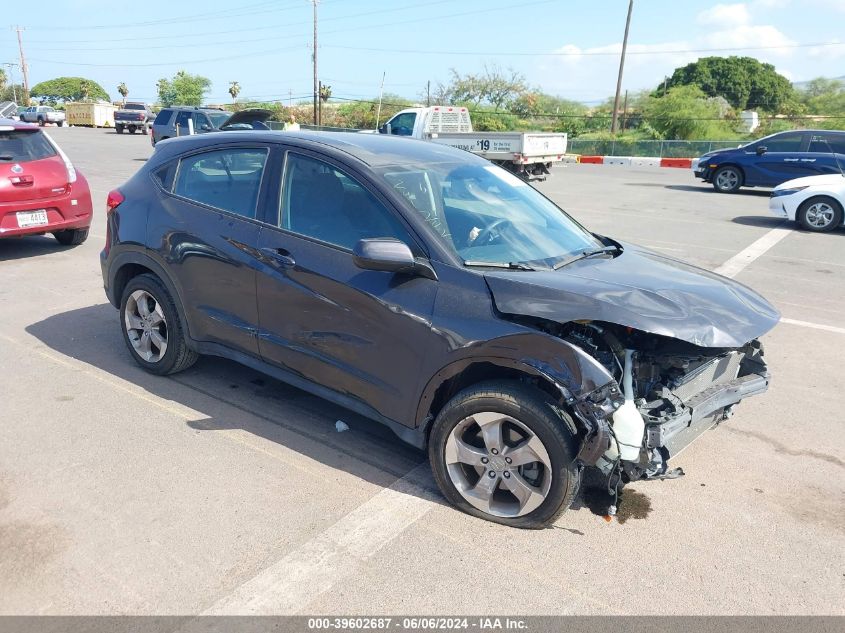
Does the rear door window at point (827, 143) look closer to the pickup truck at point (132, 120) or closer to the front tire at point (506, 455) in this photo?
the front tire at point (506, 455)

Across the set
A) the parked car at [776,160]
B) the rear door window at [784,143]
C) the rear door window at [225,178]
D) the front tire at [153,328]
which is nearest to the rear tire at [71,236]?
the front tire at [153,328]

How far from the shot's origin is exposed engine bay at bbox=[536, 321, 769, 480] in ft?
10.4

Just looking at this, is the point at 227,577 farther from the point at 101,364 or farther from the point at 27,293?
the point at 27,293

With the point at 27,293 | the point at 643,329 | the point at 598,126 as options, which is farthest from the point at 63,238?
the point at 598,126

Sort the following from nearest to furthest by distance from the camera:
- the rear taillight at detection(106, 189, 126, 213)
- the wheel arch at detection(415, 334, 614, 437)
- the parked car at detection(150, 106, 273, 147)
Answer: the wheel arch at detection(415, 334, 614, 437)
the rear taillight at detection(106, 189, 126, 213)
the parked car at detection(150, 106, 273, 147)

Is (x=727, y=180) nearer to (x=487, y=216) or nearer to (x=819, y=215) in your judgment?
(x=819, y=215)

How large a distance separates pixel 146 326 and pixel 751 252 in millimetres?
8948

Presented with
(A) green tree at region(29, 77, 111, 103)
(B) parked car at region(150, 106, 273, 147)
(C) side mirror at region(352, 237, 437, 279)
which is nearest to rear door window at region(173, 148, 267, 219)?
(C) side mirror at region(352, 237, 437, 279)

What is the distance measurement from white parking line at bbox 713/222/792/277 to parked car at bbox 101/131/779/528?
5433mm

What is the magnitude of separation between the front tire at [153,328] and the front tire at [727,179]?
55.0 ft

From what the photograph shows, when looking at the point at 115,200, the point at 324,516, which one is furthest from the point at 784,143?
the point at 324,516

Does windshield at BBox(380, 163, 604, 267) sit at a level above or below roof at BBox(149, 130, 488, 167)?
below

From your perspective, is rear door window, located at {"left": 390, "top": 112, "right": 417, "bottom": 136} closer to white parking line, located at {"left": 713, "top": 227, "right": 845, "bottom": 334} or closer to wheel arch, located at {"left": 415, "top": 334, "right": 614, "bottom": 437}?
white parking line, located at {"left": 713, "top": 227, "right": 845, "bottom": 334}

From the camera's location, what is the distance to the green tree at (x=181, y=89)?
104m
